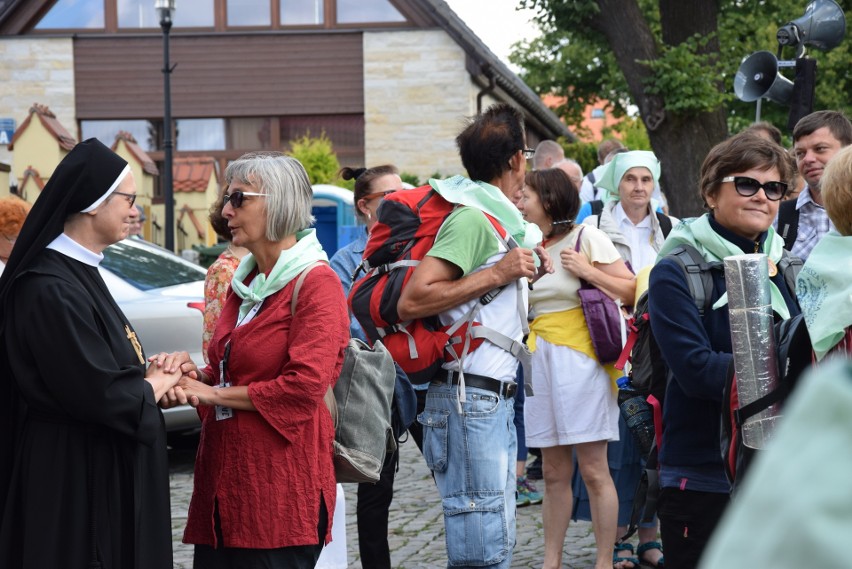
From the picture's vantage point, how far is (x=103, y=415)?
3.22 metres

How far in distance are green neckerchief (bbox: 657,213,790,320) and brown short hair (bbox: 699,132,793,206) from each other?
123 mm

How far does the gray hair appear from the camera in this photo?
362 cm

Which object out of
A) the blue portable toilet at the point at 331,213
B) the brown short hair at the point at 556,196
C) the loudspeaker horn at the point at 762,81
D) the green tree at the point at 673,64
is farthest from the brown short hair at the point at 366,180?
the green tree at the point at 673,64

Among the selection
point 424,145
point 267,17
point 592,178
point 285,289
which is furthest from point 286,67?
point 285,289

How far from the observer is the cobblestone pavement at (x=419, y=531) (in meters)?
6.11

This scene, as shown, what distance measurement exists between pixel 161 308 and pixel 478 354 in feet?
15.8

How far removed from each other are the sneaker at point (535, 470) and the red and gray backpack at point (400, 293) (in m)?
4.27

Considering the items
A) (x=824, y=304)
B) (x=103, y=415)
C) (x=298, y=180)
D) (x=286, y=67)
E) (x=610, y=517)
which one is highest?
(x=286, y=67)

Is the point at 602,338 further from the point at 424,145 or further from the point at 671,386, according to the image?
the point at 424,145

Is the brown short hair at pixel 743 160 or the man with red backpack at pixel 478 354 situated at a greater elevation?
the brown short hair at pixel 743 160

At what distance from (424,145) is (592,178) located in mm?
18030

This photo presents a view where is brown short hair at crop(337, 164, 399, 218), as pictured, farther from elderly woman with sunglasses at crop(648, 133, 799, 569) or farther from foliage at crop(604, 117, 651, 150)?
foliage at crop(604, 117, 651, 150)

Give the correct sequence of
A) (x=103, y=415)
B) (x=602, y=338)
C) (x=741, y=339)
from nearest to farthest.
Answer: (x=741, y=339), (x=103, y=415), (x=602, y=338)

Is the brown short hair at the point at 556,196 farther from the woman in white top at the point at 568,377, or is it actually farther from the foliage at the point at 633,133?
the foliage at the point at 633,133
